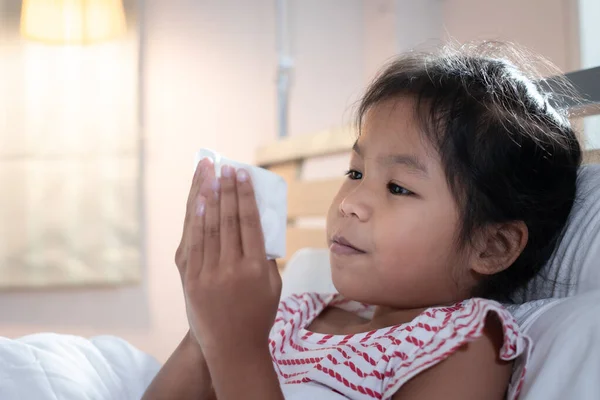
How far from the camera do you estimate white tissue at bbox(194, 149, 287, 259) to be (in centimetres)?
68

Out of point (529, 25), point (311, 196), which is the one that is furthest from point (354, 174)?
point (529, 25)

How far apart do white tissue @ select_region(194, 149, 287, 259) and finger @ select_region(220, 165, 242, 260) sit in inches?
0.5

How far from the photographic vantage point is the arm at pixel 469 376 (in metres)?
0.67

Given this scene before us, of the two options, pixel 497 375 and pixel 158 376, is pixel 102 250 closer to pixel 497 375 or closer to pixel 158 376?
pixel 158 376

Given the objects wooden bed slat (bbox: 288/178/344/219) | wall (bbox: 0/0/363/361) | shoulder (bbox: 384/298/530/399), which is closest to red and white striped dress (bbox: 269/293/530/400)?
shoulder (bbox: 384/298/530/399)

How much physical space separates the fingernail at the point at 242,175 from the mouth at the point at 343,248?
187 mm

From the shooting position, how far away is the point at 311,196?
2.07m

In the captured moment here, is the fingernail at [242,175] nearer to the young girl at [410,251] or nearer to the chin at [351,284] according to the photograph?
the young girl at [410,251]

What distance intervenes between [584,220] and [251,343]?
449 millimetres

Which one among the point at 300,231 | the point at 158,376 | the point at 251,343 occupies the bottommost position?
the point at 300,231

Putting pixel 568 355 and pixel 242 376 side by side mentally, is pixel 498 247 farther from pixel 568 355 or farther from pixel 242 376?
Result: pixel 242 376

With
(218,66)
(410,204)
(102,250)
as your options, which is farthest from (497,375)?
(218,66)

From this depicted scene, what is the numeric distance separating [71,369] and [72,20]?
193cm

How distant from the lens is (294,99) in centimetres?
292
